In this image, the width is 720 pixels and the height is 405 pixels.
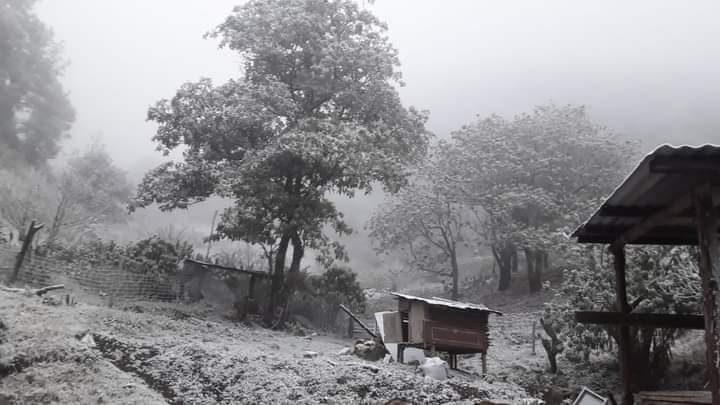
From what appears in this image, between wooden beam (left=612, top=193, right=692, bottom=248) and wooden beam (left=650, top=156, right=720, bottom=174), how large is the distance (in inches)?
27.3

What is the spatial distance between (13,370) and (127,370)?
7.71 ft

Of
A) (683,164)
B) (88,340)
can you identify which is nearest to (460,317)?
(88,340)

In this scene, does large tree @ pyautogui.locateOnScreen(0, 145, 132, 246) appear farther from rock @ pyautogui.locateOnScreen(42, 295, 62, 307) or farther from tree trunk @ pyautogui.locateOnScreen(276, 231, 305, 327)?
tree trunk @ pyautogui.locateOnScreen(276, 231, 305, 327)

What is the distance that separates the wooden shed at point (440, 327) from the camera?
696 inches

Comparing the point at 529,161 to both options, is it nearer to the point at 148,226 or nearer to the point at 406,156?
the point at 406,156

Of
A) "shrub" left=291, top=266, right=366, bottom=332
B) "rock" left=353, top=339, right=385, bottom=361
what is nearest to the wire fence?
"shrub" left=291, top=266, right=366, bottom=332

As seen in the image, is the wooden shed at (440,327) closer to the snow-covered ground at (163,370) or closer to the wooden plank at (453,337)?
the wooden plank at (453,337)

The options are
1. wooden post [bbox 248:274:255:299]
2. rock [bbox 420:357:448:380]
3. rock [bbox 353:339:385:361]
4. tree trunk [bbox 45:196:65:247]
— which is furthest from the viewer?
wooden post [bbox 248:274:255:299]

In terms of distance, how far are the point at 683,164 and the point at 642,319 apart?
3074 millimetres

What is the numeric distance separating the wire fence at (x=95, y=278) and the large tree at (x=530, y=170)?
18.4 meters

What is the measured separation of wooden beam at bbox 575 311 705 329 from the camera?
24.8ft

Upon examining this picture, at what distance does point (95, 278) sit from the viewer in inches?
774

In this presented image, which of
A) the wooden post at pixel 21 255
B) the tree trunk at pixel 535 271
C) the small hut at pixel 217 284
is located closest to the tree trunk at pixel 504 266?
the tree trunk at pixel 535 271

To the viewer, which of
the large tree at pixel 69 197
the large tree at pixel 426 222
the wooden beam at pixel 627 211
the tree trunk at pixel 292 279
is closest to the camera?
the wooden beam at pixel 627 211
